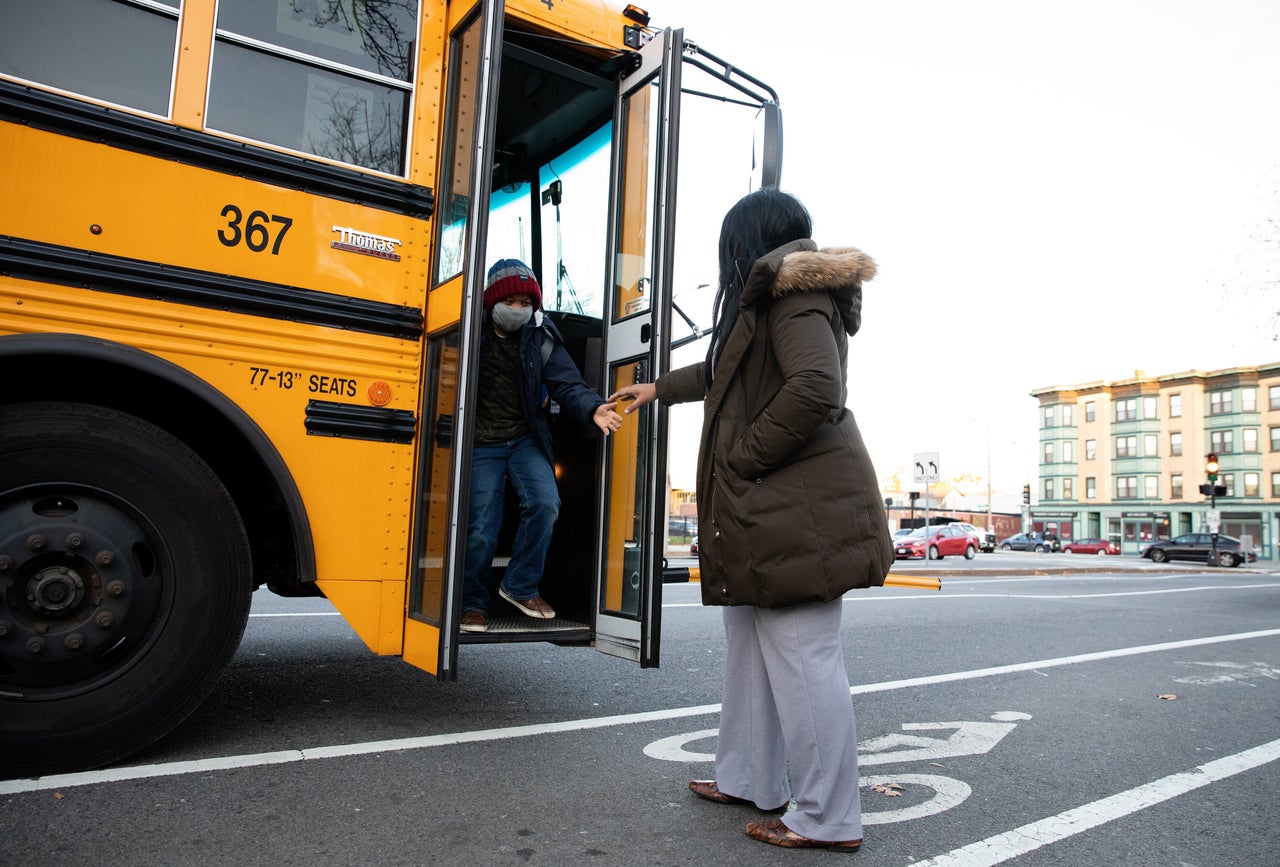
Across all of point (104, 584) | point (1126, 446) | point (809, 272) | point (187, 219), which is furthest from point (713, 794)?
point (1126, 446)

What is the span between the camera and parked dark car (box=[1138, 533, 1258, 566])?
40.3 meters

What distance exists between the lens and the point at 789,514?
2.59 metres

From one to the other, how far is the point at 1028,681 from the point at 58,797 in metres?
4.98

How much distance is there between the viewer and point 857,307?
9.11 ft

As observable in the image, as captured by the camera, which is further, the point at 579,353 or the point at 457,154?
the point at 579,353

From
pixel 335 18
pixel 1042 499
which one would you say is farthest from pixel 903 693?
pixel 1042 499

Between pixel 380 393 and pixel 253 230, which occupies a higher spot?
pixel 253 230

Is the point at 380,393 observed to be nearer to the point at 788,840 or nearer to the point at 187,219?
the point at 187,219

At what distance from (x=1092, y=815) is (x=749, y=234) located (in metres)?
2.25

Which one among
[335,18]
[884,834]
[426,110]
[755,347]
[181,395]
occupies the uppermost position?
[335,18]

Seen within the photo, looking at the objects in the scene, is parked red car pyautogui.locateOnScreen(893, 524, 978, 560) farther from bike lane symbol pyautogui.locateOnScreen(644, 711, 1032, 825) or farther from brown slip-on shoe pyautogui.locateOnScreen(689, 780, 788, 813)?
brown slip-on shoe pyautogui.locateOnScreen(689, 780, 788, 813)

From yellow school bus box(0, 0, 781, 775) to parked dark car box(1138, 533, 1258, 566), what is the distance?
45404mm

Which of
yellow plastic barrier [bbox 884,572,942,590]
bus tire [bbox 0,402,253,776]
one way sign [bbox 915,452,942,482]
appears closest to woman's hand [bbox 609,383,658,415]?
bus tire [bbox 0,402,253,776]

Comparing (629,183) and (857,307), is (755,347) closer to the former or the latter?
(857,307)
